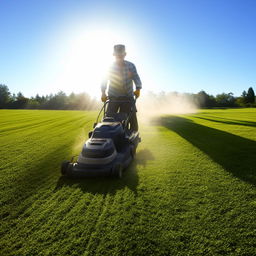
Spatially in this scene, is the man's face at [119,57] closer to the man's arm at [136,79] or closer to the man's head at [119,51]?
the man's head at [119,51]

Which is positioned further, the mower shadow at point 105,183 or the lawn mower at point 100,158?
the lawn mower at point 100,158

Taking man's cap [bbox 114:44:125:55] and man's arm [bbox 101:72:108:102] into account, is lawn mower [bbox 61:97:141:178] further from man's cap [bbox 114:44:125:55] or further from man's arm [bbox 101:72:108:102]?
man's cap [bbox 114:44:125:55]

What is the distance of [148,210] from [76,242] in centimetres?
95

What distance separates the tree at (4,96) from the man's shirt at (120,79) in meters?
89.3

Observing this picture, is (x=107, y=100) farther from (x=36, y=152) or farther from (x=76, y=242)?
(x=76, y=242)

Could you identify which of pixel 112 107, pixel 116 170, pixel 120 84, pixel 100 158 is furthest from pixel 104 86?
pixel 116 170

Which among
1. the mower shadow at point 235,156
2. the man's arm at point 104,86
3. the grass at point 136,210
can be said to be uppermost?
the man's arm at point 104,86

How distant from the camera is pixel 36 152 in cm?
545

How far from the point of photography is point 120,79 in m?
5.46

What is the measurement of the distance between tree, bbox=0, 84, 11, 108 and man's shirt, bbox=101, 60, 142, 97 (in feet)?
293

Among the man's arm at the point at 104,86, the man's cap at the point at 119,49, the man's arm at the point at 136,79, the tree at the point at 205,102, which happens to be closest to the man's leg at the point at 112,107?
the man's arm at the point at 104,86

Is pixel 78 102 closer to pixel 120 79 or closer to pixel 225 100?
pixel 225 100

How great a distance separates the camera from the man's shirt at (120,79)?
5.45 metres

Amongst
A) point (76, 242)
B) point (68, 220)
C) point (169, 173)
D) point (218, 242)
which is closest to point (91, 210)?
point (68, 220)
